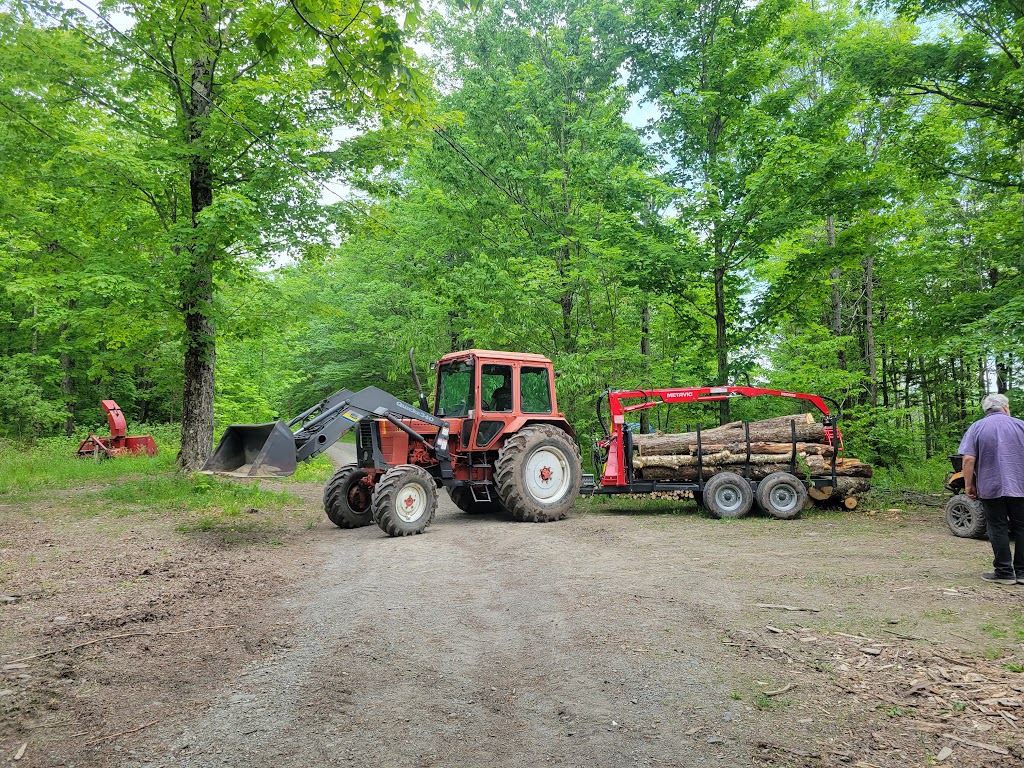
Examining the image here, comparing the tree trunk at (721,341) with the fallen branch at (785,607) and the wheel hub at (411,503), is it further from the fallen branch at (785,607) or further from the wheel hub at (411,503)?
the fallen branch at (785,607)

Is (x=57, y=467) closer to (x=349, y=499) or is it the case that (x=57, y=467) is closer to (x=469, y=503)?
(x=349, y=499)

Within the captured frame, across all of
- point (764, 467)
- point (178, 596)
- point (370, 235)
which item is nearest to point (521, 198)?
point (370, 235)

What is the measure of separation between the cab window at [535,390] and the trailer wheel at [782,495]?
3649mm

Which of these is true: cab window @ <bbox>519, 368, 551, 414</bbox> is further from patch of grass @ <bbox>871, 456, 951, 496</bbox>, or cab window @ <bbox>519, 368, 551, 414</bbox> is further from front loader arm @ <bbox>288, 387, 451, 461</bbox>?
patch of grass @ <bbox>871, 456, 951, 496</bbox>

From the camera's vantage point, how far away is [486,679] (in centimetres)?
356

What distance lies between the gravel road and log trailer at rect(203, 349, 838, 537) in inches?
96.0

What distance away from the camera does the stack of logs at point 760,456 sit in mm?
10008

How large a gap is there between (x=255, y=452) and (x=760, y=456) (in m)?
7.59

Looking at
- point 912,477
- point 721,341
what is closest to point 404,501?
point 721,341

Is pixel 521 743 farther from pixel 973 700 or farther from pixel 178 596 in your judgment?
pixel 178 596

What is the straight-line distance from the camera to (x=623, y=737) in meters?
2.84

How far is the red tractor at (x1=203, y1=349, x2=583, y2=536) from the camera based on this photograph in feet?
25.9

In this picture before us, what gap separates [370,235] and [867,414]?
10750 mm

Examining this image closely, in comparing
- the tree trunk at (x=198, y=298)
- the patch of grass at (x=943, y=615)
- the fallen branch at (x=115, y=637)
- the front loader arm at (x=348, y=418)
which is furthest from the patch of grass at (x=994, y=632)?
the tree trunk at (x=198, y=298)
